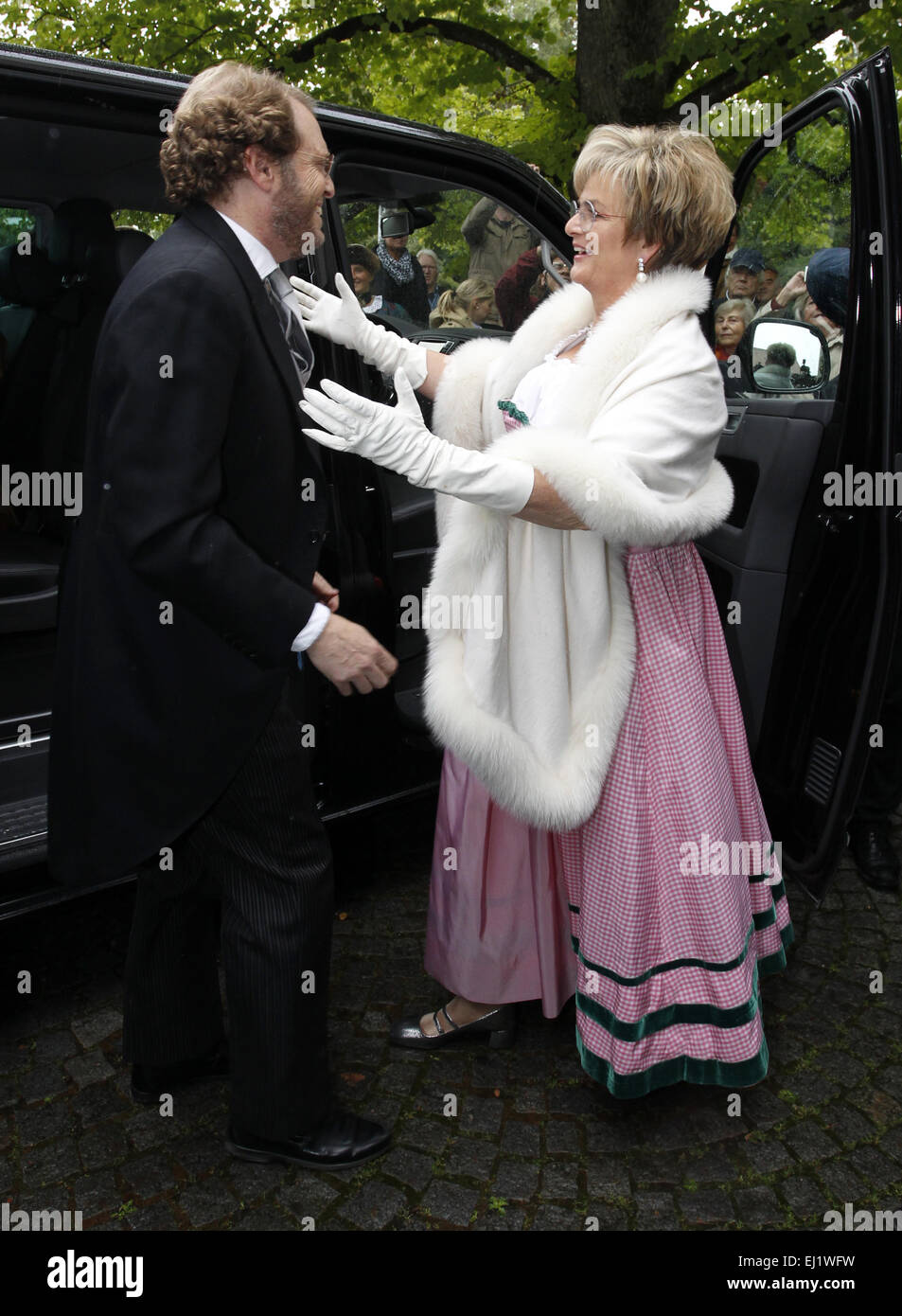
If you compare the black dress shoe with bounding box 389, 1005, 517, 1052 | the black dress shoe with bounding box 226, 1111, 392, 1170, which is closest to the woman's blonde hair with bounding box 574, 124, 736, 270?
the black dress shoe with bounding box 389, 1005, 517, 1052

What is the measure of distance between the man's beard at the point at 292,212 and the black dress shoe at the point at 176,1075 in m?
1.76

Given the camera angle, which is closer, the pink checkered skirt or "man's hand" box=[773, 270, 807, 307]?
the pink checkered skirt

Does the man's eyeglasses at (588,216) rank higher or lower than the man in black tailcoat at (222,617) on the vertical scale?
higher

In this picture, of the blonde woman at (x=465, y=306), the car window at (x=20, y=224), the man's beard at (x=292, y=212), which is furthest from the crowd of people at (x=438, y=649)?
the car window at (x=20, y=224)

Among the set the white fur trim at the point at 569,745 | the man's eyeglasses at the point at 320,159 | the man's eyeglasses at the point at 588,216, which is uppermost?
the man's eyeglasses at the point at 320,159

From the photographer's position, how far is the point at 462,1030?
2.66 m

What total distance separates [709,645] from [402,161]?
5.21 ft

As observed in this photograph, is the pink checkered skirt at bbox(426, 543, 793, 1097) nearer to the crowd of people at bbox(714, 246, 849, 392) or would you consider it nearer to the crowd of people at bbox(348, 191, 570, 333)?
the crowd of people at bbox(714, 246, 849, 392)

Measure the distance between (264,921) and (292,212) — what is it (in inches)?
52.0

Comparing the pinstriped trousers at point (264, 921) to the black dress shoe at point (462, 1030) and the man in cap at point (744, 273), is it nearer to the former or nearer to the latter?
the black dress shoe at point (462, 1030)

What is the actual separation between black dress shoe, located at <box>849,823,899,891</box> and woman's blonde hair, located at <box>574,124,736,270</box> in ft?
6.75

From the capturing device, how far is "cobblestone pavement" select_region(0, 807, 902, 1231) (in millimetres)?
2186

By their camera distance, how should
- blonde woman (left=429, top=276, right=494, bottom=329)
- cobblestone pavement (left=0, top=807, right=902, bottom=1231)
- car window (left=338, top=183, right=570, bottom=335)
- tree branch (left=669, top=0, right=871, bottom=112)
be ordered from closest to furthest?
1. cobblestone pavement (left=0, top=807, right=902, bottom=1231)
2. car window (left=338, top=183, right=570, bottom=335)
3. blonde woman (left=429, top=276, right=494, bottom=329)
4. tree branch (left=669, top=0, right=871, bottom=112)

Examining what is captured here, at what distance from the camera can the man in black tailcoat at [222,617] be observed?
1.79 metres
